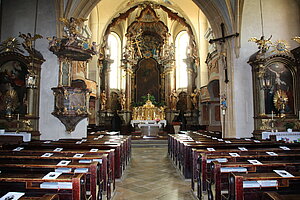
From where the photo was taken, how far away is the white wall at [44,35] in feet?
30.1

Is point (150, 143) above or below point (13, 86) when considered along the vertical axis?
below

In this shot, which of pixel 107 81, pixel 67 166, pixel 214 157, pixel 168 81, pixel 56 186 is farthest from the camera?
pixel 168 81

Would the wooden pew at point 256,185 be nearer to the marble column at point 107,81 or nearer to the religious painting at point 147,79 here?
the marble column at point 107,81

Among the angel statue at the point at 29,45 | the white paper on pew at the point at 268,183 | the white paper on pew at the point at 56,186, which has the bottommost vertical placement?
the white paper on pew at the point at 56,186

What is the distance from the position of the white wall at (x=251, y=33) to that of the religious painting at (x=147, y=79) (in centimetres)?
1190

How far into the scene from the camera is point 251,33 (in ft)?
34.0

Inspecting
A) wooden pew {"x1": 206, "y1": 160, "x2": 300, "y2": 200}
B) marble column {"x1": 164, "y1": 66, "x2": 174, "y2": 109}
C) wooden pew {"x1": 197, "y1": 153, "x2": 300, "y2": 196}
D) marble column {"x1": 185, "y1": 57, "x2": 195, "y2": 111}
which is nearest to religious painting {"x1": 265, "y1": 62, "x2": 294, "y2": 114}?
wooden pew {"x1": 197, "y1": 153, "x2": 300, "y2": 196}

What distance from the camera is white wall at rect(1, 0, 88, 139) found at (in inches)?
362

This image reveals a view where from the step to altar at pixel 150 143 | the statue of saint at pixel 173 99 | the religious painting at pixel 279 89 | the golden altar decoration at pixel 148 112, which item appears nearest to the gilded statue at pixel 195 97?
the statue of saint at pixel 173 99

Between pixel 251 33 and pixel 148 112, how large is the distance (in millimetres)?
10473

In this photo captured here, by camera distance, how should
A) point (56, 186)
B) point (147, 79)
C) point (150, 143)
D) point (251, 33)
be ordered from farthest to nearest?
point (147, 79), point (150, 143), point (251, 33), point (56, 186)

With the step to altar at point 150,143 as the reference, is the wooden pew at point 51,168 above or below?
above

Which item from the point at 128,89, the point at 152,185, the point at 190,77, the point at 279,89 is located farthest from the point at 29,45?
the point at 190,77

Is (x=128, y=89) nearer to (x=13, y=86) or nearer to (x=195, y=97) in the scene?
(x=195, y=97)
